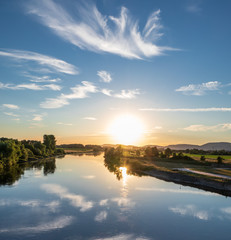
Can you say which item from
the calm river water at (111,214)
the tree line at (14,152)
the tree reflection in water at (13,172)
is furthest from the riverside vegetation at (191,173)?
the tree line at (14,152)

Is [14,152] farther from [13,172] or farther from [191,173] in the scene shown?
[191,173]

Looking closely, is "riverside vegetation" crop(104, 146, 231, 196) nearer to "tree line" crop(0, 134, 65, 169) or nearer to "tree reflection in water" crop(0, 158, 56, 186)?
"tree reflection in water" crop(0, 158, 56, 186)

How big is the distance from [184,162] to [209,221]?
3340 inches

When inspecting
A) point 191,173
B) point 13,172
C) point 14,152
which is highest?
point 14,152

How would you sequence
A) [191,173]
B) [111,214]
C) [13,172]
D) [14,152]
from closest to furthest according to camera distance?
[111,214]
[191,173]
[13,172]
[14,152]

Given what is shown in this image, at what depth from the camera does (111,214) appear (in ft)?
121

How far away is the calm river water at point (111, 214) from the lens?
29500 millimetres

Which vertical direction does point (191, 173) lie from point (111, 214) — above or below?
above

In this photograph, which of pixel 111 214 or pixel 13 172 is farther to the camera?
pixel 13 172

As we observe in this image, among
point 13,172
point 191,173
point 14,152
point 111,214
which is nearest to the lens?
point 111,214

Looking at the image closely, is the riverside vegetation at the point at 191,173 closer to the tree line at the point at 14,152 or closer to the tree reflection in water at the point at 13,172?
the tree reflection in water at the point at 13,172

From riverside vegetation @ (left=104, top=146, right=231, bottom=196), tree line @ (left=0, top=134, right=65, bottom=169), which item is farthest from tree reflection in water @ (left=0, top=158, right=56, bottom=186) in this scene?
riverside vegetation @ (left=104, top=146, right=231, bottom=196)

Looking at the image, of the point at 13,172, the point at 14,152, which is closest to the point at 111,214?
the point at 13,172

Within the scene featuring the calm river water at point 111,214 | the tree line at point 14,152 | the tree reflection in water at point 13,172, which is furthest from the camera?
the tree line at point 14,152
